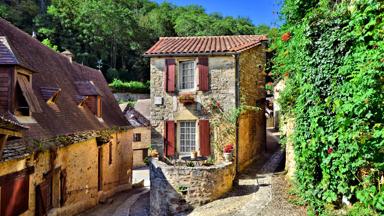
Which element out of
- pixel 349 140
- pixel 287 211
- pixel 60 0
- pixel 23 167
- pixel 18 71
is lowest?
pixel 287 211

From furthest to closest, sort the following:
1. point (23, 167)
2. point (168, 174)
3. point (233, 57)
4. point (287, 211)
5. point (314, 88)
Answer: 1. point (233, 57)
2. point (168, 174)
3. point (23, 167)
4. point (287, 211)
5. point (314, 88)

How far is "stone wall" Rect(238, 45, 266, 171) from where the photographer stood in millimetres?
15094

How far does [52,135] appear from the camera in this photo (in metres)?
10.9

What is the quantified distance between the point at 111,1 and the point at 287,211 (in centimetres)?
4615

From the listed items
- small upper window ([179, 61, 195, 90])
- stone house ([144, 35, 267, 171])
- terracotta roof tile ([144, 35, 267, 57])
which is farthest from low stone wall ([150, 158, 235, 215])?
terracotta roof tile ([144, 35, 267, 57])

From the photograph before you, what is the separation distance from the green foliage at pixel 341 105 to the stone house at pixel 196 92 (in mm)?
5717

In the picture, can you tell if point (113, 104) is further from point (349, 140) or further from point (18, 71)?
point (349, 140)

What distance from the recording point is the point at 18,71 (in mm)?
9492

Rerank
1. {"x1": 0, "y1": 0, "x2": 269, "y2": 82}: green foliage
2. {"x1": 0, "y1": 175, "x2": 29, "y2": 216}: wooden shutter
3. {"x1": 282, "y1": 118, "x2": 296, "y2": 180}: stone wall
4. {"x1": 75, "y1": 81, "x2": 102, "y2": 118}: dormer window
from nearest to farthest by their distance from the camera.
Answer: {"x1": 0, "y1": 175, "x2": 29, "y2": 216}: wooden shutter → {"x1": 282, "y1": 118, "x2": 296, "y2": 180}: stone wall → {"x1": 75, "y1": 81, "x2": 102, "y2": 118}: dormer window → {"x1": 0, "y1": 0, "x2": 269, "y2": 82}: green foliage

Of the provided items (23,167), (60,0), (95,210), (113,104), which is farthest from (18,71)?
(60,0)

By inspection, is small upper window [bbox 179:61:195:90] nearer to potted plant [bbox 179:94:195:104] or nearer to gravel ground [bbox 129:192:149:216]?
potted plant [bbox 179:94:195:104]

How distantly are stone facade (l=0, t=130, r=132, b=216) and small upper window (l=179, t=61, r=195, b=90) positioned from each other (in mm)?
4943

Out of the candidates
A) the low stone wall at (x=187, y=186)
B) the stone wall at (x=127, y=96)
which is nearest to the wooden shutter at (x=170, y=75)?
the low stone wall at (x=187, y=186)

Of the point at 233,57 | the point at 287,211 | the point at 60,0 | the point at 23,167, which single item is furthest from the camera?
the point at 60,0
